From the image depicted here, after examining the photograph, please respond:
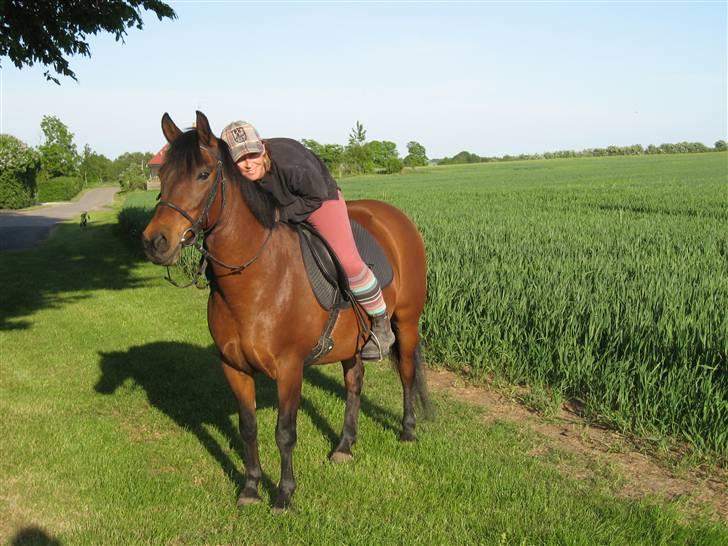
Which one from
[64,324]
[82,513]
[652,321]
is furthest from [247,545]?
[64,324]

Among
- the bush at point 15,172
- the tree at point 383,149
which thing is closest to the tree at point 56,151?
the bush at point 15,172

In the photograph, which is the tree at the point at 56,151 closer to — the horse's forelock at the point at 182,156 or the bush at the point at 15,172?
the bush at the point at 15,172

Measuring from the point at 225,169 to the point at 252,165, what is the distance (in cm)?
32

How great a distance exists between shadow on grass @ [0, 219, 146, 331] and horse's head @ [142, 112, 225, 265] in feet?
25.3

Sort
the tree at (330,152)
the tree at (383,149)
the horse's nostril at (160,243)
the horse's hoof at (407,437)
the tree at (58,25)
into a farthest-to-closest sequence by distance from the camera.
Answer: the tree at (383,149) → the tree at (330,152) → the tree at (58,25) → the horse's hoof at (407,437) → the horse's nostril at (160,243)

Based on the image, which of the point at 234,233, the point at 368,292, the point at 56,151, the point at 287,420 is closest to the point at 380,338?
the point at 368,292

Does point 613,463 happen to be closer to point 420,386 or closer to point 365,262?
point 420,386

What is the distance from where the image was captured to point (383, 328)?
15.8ft

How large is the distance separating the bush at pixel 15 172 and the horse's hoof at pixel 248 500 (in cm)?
4393

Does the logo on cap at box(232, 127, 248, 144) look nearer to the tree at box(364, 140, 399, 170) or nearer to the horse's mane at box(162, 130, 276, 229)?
the horse's mane at box(162, 130, 276, 229)

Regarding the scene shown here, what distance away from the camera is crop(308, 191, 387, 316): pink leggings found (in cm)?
426

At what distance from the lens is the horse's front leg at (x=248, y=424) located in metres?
4.12

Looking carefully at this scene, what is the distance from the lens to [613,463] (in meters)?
4.83

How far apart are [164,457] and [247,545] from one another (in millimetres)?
1615
